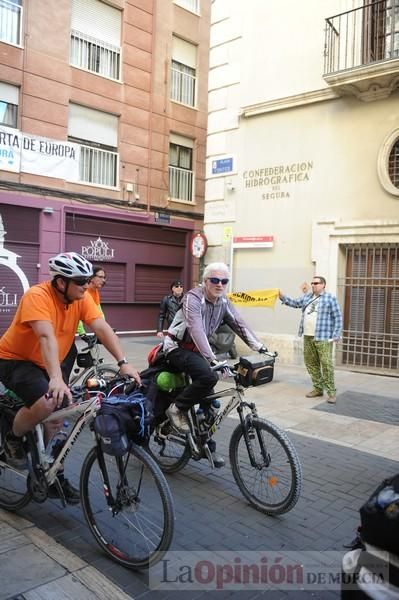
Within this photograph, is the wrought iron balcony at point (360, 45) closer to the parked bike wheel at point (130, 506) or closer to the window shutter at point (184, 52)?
the window shutter at point (184, 52)

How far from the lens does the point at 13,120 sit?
13328mm

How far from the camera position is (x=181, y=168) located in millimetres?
17500

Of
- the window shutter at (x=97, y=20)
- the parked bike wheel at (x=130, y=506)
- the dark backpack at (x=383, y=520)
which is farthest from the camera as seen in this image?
the window shutter at (x=97, y=20)

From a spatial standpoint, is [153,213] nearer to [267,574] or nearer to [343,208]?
[343,208]

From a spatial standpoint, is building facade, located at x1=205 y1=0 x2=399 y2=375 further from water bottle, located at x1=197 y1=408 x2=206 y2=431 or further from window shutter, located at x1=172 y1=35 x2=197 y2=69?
water bottle, located at x1=197 y1=408 x2=206 y2=431

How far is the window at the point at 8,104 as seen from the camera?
516 inches

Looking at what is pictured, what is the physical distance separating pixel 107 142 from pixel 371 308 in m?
9.51

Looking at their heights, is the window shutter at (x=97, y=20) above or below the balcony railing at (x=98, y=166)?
above

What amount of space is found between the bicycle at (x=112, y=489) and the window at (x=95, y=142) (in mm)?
12401

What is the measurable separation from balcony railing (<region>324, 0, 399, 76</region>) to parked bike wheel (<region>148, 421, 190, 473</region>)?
8.49 metres

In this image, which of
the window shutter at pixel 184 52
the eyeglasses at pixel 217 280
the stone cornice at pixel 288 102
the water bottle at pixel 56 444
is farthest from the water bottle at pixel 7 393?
the window shutter at pixel 184 52

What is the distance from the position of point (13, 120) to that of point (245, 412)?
12.3 meters

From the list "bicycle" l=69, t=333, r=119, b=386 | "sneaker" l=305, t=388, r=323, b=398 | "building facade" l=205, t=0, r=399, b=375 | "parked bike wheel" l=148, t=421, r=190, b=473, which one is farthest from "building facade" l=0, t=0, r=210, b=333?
"parked bike wheel" l=148, t=421, r=190, b=473

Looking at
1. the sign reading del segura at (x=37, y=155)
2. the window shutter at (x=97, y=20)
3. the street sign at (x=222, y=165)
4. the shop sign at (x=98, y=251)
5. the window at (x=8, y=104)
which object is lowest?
the shop sign at (x=98, y=251)
